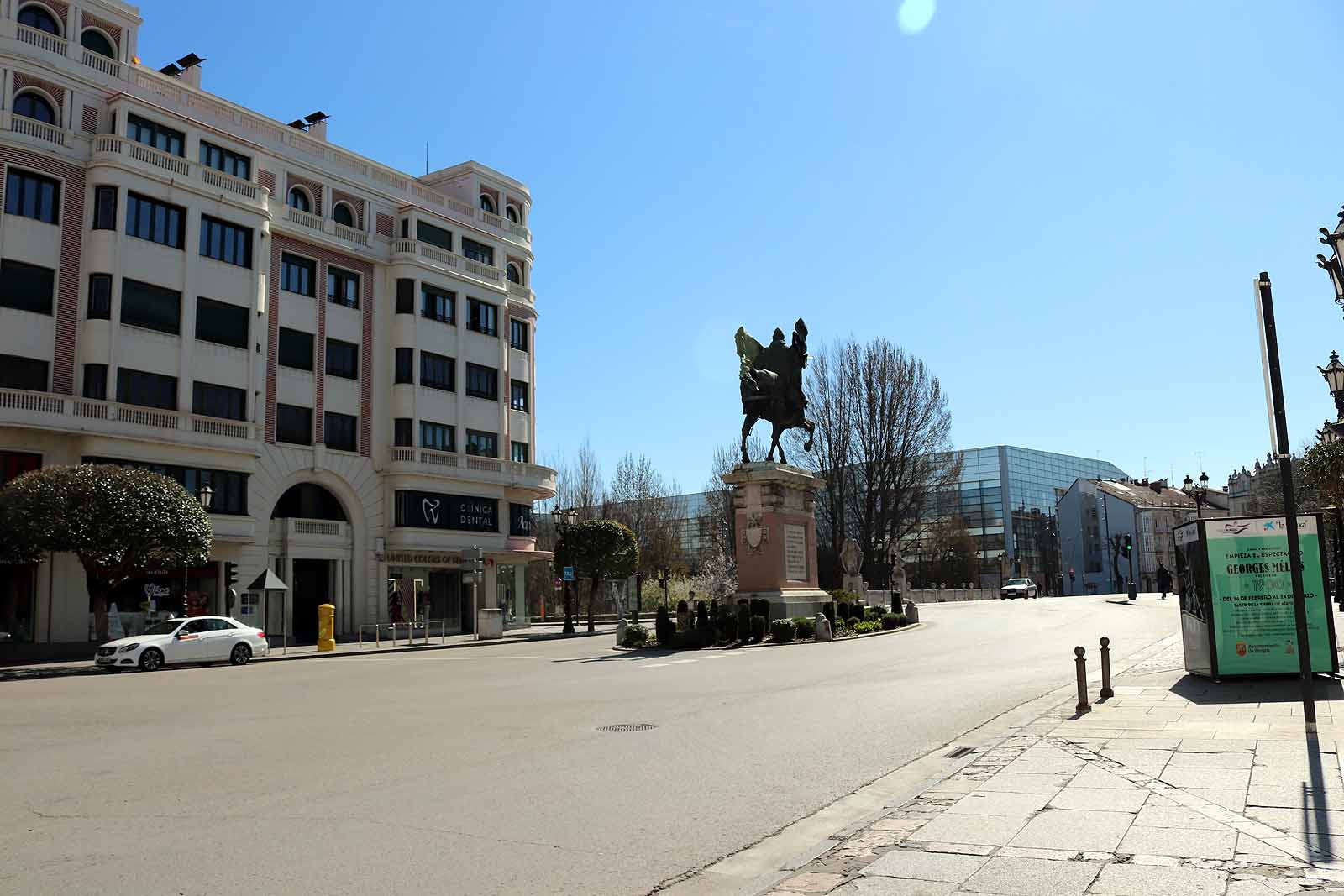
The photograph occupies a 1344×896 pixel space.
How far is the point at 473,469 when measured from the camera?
159 ft

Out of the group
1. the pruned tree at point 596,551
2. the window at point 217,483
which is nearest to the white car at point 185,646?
the window at point 217,483

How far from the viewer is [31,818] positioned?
302 inches

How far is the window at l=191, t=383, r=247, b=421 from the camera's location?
37875 mm

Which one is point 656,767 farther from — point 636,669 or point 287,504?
point 287,504

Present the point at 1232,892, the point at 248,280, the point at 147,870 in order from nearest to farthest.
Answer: the point at 1232,892 → the point at 147,870 → the point at 248,280

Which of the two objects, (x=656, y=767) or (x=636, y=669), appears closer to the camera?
(x=656, y=767)

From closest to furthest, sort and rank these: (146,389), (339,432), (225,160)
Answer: (146,389) < (225,160) < (339,432)

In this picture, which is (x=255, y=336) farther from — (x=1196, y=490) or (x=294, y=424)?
(x=1196, y=490)

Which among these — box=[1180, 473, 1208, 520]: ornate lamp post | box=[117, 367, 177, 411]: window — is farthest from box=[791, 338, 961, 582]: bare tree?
box=[117, 367, 177, 411]: window

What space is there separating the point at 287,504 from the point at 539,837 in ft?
125

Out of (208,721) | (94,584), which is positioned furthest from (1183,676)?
(94,584)

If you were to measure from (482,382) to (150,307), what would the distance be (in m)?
16.5

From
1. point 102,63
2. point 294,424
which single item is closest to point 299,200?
point 102,63

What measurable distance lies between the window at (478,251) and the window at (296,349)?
33.9 ft
